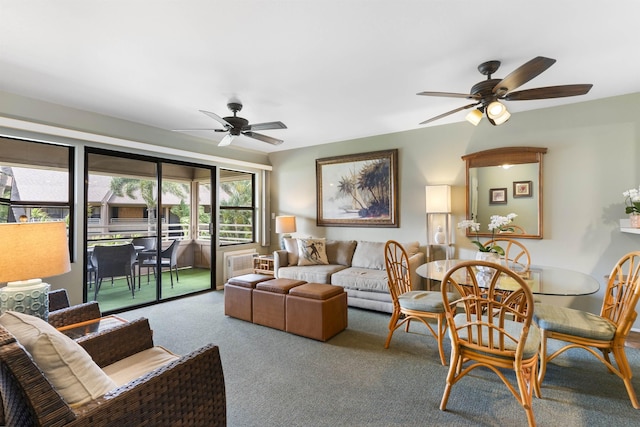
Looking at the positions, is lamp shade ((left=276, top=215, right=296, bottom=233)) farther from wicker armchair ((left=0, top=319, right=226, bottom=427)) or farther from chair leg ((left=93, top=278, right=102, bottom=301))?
wicker armchair ((left=0, top=319, right=226, bottom=427))

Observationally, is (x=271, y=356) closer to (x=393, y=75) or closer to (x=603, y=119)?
(x=393, y=75)

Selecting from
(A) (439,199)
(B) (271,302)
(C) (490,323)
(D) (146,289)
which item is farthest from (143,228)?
(C) (490,323)

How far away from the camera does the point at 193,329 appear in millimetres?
3361

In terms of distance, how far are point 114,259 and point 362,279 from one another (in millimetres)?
3334

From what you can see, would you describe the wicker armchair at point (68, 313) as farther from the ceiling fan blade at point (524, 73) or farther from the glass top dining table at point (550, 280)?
the ceiling fan blade at point (524, 73)

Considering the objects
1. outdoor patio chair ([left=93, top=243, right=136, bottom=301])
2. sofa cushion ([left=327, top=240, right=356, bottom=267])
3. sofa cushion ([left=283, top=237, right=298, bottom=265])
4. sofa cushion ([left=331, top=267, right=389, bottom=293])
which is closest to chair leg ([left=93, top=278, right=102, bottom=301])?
outdoor patio chair ([left=93, top=243, right=136, bottom=301])

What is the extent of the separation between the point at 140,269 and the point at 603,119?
6.19 metres

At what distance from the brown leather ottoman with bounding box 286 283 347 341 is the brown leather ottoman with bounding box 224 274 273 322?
0.55 meters

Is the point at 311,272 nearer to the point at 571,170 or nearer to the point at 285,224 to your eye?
the point at 285,224

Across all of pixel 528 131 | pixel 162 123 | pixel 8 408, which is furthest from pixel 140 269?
pixel 528 131

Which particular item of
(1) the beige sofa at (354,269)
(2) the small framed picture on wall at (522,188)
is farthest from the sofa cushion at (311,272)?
(2) the small framed picture on wall at (522,188)

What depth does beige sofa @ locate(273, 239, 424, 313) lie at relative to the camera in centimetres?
386

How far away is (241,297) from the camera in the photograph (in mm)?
3562

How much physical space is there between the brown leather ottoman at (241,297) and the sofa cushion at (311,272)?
0.84 meters
